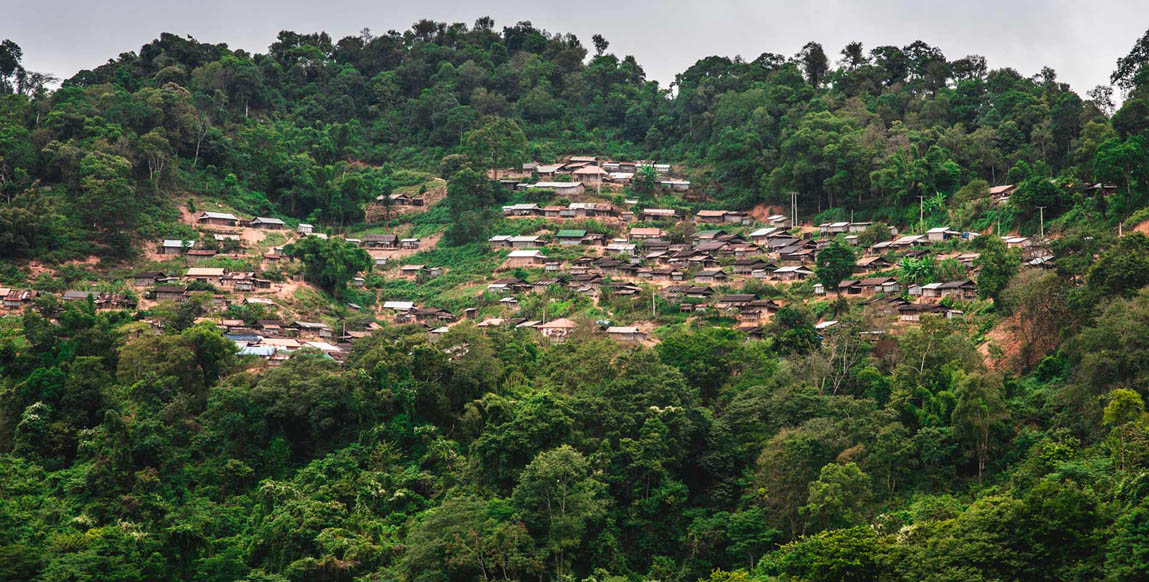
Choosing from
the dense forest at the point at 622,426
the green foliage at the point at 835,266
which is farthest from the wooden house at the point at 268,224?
the green foliage at the point at 835,266

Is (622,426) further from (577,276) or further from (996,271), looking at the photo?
(577,276)

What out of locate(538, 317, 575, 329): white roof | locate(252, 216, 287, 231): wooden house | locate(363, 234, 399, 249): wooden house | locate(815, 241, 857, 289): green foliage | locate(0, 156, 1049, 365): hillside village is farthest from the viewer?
locate(363, 234, 399, 249): wooden house


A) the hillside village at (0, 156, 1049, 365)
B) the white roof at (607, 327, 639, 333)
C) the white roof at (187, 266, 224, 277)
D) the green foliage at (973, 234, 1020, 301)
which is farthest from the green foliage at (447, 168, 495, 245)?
the green foliage at (973, 234, 1020, 301)

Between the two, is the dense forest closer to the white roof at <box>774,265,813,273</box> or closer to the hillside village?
the hillside village

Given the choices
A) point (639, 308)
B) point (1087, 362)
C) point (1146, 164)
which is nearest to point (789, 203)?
point (639, 308)

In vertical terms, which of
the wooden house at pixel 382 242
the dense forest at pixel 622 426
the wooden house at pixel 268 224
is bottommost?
the dense forest at pixel 622 426

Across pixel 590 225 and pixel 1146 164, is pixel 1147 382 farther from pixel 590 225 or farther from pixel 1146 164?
pixel 590 225

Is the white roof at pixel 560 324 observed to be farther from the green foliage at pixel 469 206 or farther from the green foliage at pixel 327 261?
the green foliage at pixel 469 206
